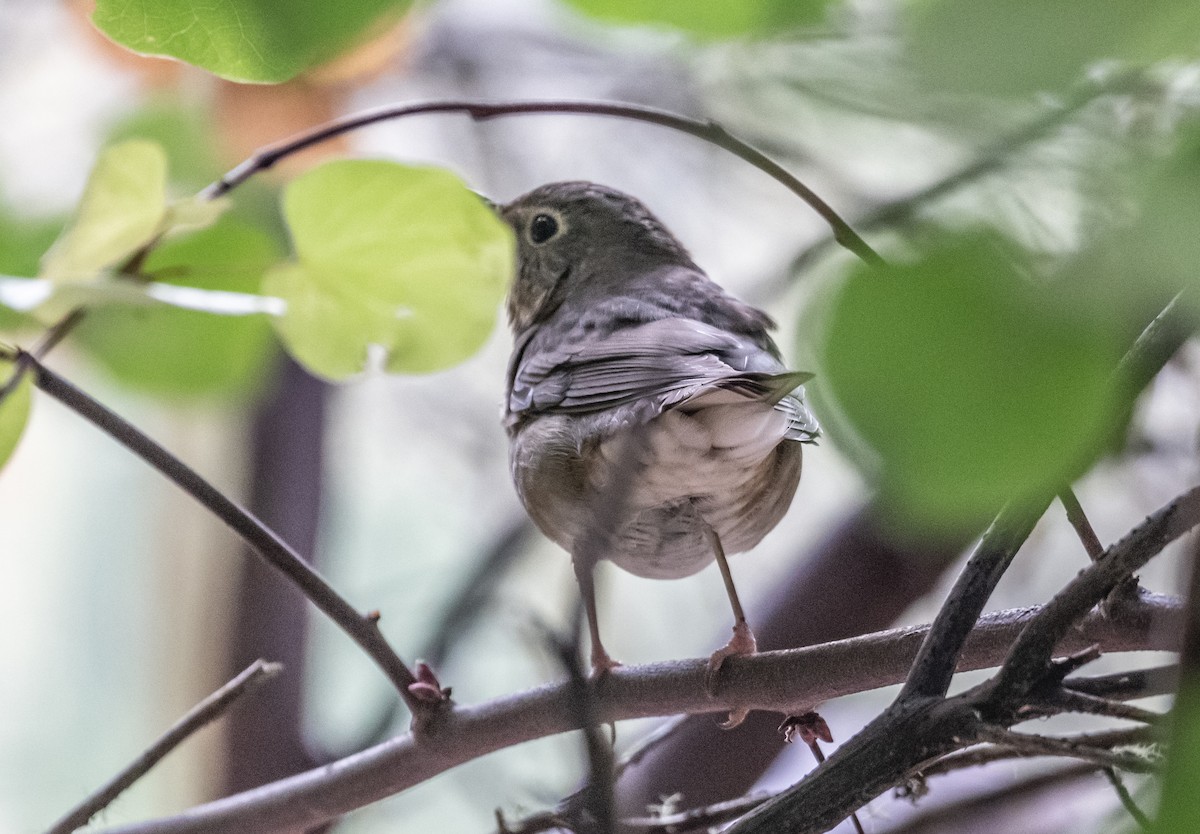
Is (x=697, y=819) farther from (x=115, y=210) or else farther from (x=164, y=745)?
(x=115, y=210)

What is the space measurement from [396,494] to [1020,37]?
255cm

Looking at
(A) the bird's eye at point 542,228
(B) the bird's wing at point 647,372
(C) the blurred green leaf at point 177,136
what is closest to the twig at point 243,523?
(B) the bird's wing at point 647,372

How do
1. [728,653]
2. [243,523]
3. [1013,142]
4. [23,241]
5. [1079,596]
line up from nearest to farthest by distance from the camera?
[1013,142] < [1079,596] < [243,523] < [728,653] < [23,241]

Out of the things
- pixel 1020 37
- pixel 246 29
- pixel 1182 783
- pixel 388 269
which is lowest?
pixel 1182 783

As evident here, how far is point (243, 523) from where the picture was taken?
0.71 metres

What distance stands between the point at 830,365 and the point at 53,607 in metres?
2.85

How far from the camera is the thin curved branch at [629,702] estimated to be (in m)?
0.65

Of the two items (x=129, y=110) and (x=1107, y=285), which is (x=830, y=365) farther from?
(x=129, y=110)

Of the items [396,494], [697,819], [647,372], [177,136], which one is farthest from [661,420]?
[396,494]

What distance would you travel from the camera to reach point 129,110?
58.4 inches

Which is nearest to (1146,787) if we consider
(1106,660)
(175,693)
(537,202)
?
(537,202)

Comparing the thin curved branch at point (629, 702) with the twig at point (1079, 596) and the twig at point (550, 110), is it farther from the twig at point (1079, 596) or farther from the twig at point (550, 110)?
the twig at point (550, 110)

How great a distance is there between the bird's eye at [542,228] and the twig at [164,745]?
839 millimetres

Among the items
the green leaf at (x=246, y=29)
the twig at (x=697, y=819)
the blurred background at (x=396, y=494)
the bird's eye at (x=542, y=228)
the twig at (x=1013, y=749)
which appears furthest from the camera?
the bird's eye at (x=542, y=228)
